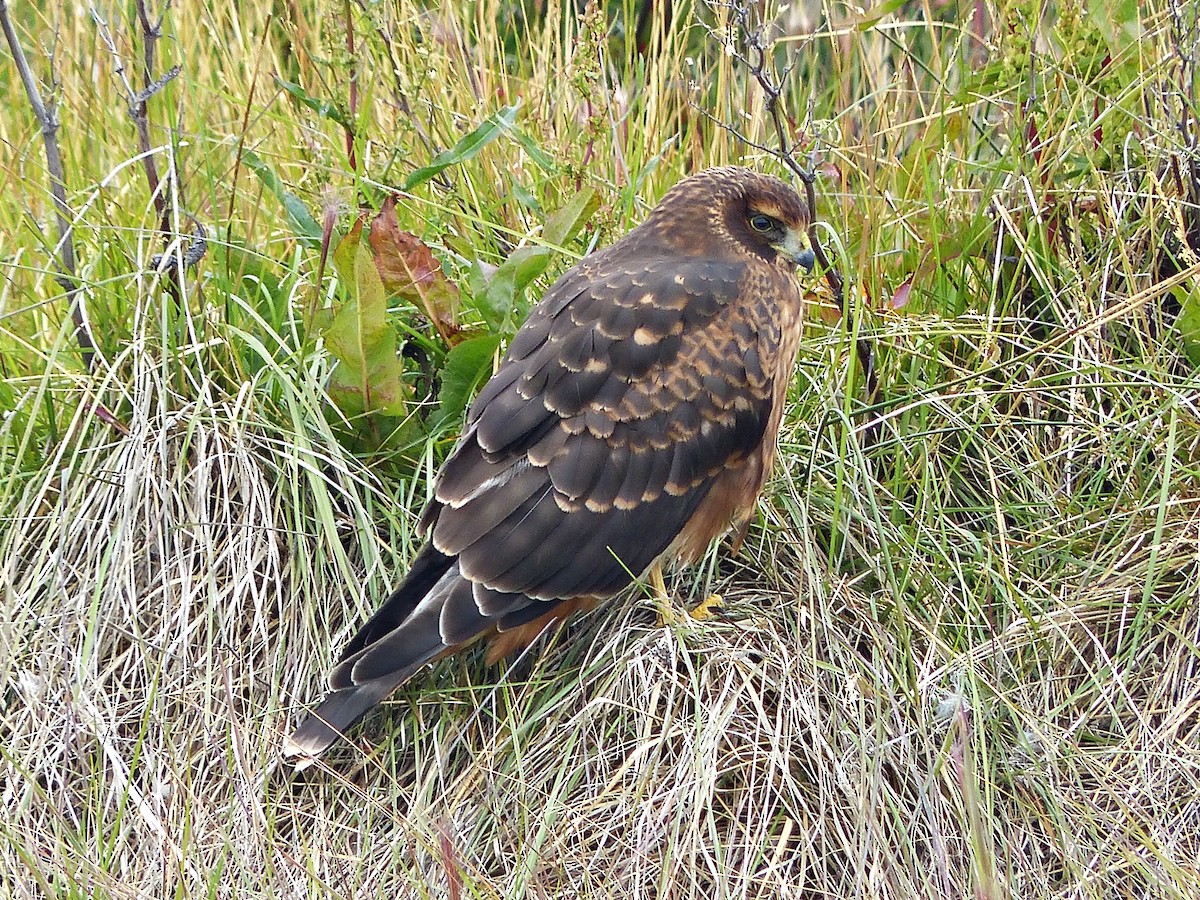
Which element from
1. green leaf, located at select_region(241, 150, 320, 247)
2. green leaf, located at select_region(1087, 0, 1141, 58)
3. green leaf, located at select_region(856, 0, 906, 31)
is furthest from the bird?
green leaf, located at select_region(1087, 0, 1141, 58)

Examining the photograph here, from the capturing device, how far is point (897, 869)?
249 centimetres

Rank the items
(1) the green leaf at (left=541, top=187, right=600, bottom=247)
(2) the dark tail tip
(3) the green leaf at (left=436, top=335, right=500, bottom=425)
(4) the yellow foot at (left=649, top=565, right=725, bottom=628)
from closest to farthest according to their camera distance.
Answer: (2) the dark tail tip, (4) the yellow foot at (left=649, top=565, right=725, bottom=628), (3) the green leaf at (left=436, top=335, right=500, bottom=425), (1) the green leaf at (left=541, top=187, right=600, bottom=247)

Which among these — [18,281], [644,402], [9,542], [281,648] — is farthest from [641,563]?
[18,281]

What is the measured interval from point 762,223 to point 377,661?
4.46 ft

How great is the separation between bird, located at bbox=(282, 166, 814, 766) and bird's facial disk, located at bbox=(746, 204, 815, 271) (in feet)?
0.34

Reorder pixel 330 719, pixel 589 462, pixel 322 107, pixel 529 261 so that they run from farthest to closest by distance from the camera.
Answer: pixel 322 107 → pixel 529 261 → pixel 589 462 → pixel 330 719

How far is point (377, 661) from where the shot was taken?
2.64 m

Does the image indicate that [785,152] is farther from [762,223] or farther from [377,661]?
[377,661]

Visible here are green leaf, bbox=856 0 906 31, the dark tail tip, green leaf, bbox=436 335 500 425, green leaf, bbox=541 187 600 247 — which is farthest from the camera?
green leaf, bbox=856 0 906 31

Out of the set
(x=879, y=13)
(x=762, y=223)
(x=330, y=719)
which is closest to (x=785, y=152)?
(x=762, y=223)

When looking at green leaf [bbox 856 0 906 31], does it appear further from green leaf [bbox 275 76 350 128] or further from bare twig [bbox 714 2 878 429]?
green leaf [bbox 275 76 350 128]

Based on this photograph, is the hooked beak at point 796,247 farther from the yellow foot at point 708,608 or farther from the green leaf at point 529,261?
the yellow foot at point 708,608

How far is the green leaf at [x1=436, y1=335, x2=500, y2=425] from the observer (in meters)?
3.10

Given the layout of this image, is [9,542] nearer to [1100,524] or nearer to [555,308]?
[555,308]
